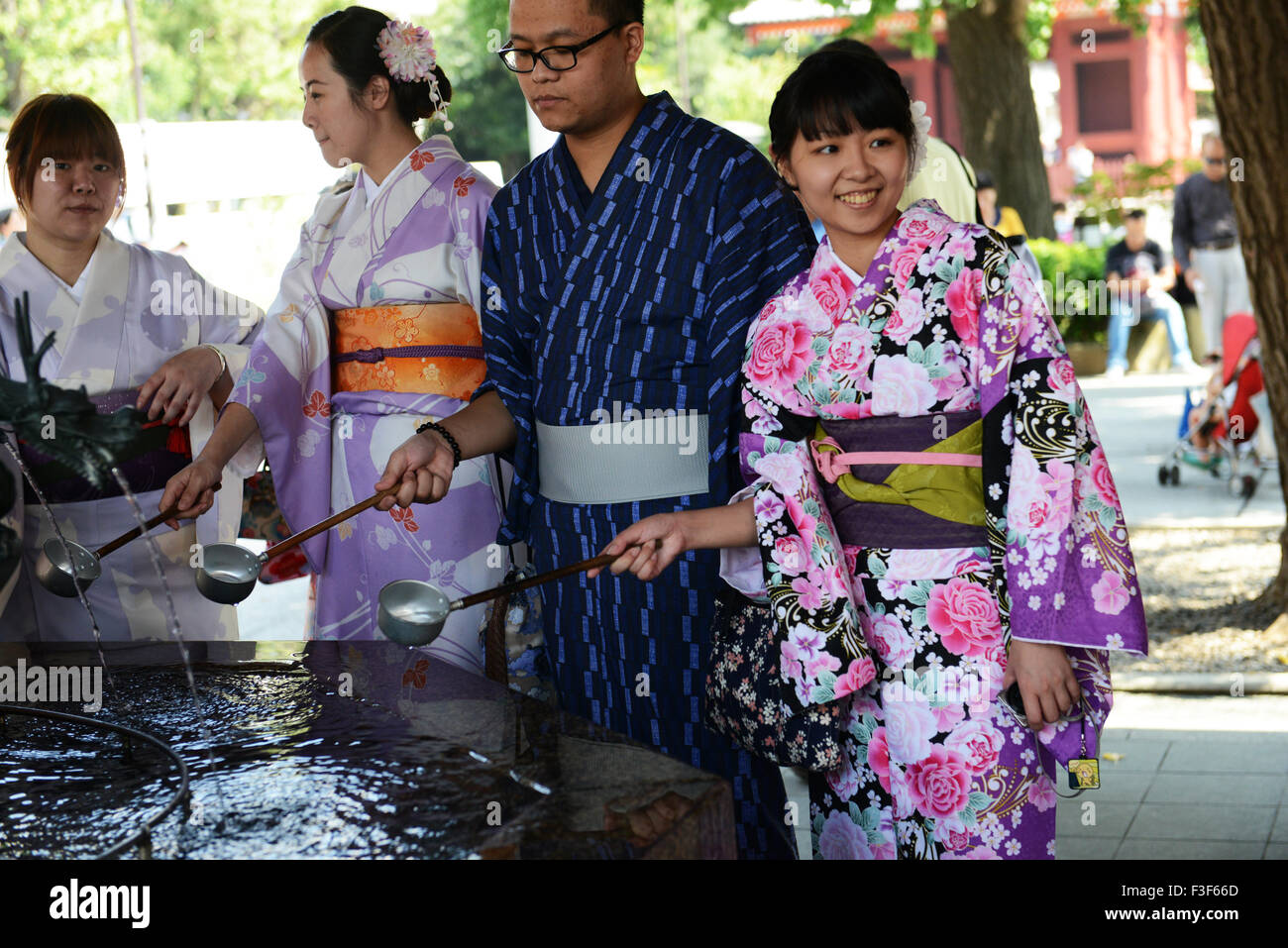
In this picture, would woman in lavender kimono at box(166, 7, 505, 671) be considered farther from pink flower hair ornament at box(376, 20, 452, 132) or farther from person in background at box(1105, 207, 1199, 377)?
person in background at box(1105, 207, 1199, 377)

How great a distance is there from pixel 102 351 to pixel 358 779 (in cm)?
177

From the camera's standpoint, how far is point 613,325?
2637 mm

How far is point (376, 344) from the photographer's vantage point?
10.6 ft

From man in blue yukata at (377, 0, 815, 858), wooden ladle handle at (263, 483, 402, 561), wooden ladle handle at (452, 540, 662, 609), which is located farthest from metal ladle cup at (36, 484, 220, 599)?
wooden ladle handle at (452, 540, 662, 609)

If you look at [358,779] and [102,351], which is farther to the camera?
[102,351]

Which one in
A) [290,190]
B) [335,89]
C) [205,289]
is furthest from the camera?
[290,190]

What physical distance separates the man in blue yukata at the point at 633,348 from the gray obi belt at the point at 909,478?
0.28 m

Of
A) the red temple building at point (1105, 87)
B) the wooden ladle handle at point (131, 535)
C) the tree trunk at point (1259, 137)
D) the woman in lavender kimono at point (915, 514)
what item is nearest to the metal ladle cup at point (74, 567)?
the wooden ladle handle at point (131, 535)

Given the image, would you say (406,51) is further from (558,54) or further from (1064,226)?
(1064,226)

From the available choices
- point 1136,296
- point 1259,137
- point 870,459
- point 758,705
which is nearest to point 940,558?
point 870,459

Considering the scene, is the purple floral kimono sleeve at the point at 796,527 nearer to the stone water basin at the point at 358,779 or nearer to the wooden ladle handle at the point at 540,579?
the wooden ladle handle at the point at 540,579
